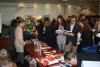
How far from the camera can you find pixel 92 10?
18.4 meters

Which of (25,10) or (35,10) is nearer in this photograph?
(25,10)

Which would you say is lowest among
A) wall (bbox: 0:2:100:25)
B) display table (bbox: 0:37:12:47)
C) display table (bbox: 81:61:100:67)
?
display table (bbox: 0:37:12:47)

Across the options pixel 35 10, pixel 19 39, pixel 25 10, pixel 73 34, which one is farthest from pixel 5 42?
pixel 35 10

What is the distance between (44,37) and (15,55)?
3.56 feet

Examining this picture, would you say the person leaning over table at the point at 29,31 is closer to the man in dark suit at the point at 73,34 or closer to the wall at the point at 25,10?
the man in dark suit at the point at 73,34

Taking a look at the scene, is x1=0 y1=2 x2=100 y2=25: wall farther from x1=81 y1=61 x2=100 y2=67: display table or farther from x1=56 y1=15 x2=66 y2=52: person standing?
x1=81 y1=61 x2=100 y2=67: display table

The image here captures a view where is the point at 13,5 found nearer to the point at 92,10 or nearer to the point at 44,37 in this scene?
→ the point at 92,10

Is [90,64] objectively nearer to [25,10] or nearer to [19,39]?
[19,39]

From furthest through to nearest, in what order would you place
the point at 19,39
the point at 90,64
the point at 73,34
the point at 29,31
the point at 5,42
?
the point at 29,31, the point at 5,42, the point at 19,39, the point at 73,34, the point at 90,64

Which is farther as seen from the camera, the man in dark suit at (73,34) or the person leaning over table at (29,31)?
the person leaning over table at (29,31)

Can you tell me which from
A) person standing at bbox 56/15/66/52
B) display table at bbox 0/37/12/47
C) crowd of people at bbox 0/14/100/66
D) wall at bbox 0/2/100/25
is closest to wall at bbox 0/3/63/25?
wall at bbox 0/2/100/25

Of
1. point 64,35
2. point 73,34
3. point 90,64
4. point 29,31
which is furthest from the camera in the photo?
point 29,31

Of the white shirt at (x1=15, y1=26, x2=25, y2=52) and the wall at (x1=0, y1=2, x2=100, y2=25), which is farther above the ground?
the wall at (x1=0, y1=2, x2=100, y2=25)

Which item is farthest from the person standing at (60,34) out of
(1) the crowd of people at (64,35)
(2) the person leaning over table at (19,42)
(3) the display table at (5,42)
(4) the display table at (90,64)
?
(4) the display table at (90,64)
